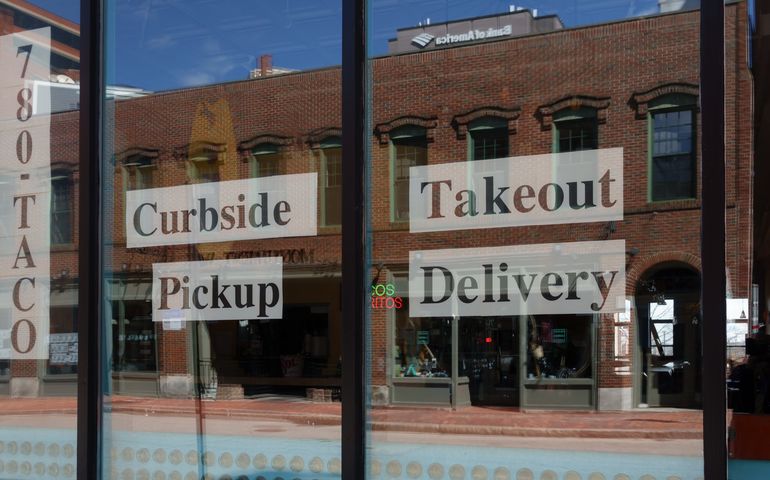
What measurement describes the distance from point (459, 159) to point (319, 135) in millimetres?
867

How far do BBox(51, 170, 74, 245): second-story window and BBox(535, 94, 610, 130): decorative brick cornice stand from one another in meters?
3.01

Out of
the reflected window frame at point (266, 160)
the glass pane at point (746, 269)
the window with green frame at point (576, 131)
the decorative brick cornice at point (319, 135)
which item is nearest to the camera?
the glass pane at point (746, 269)

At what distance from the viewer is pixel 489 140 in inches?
165

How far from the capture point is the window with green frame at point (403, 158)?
424cm

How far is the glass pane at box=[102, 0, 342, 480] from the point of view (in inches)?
177

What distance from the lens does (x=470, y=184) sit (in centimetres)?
416

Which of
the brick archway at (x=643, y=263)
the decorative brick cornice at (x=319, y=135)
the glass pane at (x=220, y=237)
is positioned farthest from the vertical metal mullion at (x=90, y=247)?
the brick archway at (x=643, y=263)

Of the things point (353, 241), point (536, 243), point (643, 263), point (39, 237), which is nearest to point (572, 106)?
point (536, 243)

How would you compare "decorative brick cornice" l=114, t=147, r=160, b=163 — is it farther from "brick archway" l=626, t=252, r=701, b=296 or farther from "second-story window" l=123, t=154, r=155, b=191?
"brick archway" l=626, t=252, r=701, b=296

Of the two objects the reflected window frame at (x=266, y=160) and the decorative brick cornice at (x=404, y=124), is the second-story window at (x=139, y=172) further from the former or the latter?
the decorative brick cornice at (x=404, y=124)

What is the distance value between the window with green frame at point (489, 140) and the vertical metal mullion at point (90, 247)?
7.81ft

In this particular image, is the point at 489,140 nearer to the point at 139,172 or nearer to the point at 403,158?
the point at 403,158

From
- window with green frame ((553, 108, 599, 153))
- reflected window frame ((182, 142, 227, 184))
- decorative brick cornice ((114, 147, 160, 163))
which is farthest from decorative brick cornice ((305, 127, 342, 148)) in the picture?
window with green frame ((553, 108, 599, 153))

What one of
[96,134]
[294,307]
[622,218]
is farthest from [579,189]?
[96,134]
